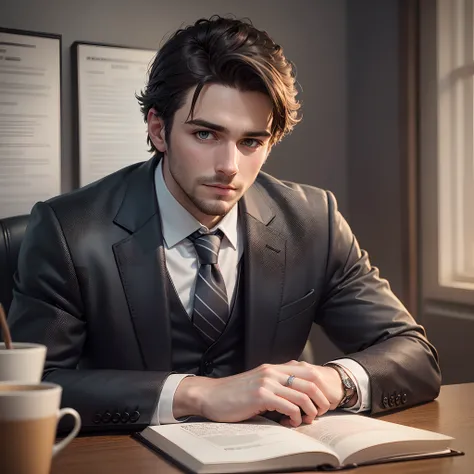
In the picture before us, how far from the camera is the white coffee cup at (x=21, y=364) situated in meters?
0.96

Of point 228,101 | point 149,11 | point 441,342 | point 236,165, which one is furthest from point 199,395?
point 149,11

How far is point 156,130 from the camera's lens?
6.97 ft

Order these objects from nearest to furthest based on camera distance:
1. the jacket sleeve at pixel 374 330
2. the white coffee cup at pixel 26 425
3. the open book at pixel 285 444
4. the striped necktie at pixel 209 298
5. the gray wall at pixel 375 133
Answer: the white coffee cup at pixel 26 425 → the open book at pixel 285 444 → the jacket sleeve at pixel 374 330 → the striped necktie at pixel 209 298 → the gray wall at pixel 375 133

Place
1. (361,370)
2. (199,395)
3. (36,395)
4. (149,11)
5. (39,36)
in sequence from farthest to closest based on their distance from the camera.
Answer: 1. (149,11)
2. (39,36)
3. (361,370)
4. (199,395)
5. (36,395)

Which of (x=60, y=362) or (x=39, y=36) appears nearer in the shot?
(x=60, y=362)

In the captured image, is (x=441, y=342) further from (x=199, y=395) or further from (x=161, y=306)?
(x=199, y=395)

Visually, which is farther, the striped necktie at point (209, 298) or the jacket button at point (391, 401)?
the striped necktie at point (209, 298)

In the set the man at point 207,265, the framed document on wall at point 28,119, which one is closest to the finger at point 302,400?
the man at point 207,265

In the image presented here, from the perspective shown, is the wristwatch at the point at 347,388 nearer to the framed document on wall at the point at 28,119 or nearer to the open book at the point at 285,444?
the open book at the point at 285,444

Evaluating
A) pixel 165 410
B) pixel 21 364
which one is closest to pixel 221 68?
pixel 165 410

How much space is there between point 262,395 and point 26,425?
60cm

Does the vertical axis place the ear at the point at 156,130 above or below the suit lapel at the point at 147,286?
above

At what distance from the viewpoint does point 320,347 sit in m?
3.68

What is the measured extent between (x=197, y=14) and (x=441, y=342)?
1735 mm
